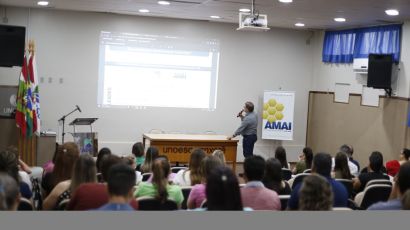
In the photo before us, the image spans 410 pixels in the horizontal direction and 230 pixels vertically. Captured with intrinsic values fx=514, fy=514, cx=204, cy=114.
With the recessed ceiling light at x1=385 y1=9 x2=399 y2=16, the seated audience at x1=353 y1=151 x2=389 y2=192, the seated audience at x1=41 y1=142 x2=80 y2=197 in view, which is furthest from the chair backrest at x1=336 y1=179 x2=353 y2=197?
the recessed ceiling light at x1=385 y1=9 x2=399 y2=16

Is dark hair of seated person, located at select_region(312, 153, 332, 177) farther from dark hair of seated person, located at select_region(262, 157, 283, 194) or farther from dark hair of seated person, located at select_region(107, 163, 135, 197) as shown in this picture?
dark hair of seated person, located at select_region(107, 163, 135, 197)

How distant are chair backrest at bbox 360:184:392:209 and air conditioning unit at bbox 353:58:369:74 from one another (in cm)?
575

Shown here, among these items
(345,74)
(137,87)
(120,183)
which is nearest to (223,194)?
(120,183)

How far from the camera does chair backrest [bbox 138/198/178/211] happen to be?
3.64m

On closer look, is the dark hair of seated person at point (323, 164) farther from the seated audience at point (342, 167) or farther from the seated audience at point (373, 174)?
the seated audience at point (373, 174)

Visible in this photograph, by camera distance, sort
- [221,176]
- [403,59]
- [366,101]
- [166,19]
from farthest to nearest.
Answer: [166,19] → [366,101] → [403,59] → [221,176]

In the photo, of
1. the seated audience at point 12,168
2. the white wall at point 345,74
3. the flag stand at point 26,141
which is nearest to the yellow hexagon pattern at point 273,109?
the white wall at point 345,74

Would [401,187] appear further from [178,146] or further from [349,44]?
[349,44]

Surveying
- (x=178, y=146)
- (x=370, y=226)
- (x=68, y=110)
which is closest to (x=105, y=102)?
(x=68, y=110)

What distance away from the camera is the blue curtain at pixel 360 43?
9609 millimetres

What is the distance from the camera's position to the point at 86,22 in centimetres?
1075

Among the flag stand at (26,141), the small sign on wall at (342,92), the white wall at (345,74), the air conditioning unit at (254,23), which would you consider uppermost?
the air conditioning unit at (254,23)

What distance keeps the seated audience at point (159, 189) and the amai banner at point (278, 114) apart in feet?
25.7

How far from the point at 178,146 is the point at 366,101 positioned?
3954 mm
